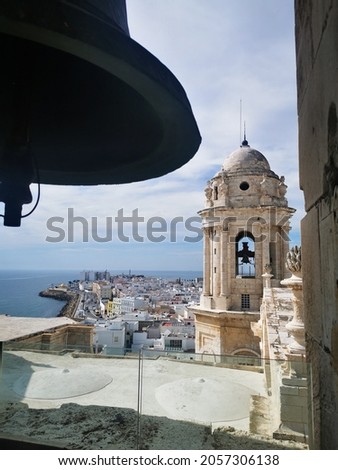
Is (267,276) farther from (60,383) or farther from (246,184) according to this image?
(60,383)

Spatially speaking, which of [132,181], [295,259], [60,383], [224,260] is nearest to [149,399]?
[60,383]

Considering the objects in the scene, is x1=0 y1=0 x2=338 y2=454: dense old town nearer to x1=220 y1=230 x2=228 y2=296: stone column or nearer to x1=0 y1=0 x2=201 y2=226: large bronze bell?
x1=0 y1=0 x2=201 y2=226: large bronze bell

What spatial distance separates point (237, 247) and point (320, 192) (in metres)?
18.1

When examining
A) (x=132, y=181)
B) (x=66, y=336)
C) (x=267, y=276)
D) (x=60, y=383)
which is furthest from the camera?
(x=267, y=276)

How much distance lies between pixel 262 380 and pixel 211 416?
104 cm

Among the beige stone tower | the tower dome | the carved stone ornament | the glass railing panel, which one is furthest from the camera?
the tower dome

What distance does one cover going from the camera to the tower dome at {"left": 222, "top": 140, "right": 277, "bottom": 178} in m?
18.9

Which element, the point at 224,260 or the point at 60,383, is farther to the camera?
the point at 224,260

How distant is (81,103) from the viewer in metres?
2.13

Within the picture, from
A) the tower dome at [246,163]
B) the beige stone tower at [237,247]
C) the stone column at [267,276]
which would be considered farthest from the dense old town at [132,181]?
the tower dome at [246,163]

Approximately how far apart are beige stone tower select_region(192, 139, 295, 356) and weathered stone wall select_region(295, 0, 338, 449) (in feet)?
54.2

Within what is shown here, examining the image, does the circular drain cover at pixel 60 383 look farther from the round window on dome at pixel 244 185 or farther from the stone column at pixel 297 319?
the round window on dome at pixel 244 185

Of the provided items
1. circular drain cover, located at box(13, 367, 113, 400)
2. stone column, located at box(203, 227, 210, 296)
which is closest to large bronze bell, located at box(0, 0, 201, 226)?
circular drain cover, located at box(13, 367, 113, 400)
